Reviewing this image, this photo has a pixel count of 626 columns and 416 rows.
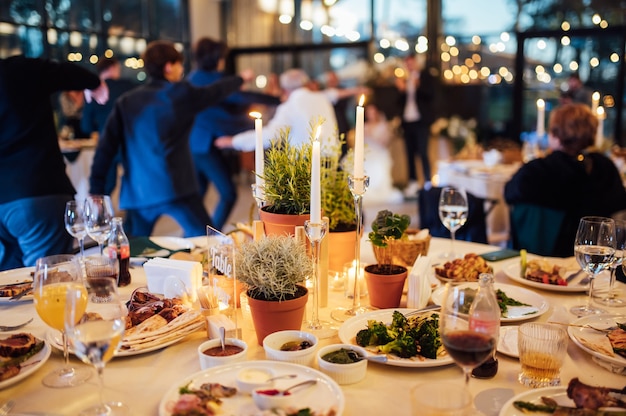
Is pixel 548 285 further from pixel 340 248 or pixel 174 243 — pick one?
pixel 174 243

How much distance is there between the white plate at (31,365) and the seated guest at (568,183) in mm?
2565

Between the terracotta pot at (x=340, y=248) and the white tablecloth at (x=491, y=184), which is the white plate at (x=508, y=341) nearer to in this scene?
the terracotta pot at (x=340, y=248)

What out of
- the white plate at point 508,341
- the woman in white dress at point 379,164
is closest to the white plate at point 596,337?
the white plate at point 508,341

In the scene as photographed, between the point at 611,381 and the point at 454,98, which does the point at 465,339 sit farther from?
the point at 454,98

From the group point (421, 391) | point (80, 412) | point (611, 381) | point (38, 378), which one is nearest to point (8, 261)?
point (38, 378)

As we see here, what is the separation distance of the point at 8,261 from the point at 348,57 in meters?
7.53

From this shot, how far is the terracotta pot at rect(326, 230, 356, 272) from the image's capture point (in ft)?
6.17

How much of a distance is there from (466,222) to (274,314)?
2079 millimetres

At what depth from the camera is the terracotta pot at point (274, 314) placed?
1.40 meters

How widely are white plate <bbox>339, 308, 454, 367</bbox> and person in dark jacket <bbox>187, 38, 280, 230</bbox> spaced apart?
3.46 m

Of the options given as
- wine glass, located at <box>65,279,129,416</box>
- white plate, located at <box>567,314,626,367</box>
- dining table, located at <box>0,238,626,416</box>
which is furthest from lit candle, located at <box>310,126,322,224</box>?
white plate, located at <box>567,314,626,367</box>

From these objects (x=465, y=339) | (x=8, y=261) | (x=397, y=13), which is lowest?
(x=8, y=261)

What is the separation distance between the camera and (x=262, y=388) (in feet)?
3.78

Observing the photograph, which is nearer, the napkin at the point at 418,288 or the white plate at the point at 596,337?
the white plate at the point at 596,337
